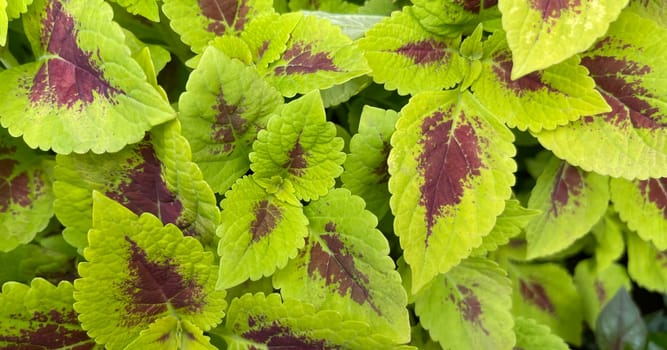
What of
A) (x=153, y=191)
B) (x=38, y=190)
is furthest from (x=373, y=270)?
(x=38, y=190)

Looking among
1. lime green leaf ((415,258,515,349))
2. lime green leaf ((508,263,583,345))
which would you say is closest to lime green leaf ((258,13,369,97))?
lime green leaf ((415,258,515,349))

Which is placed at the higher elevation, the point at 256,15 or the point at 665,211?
the point at 256,15

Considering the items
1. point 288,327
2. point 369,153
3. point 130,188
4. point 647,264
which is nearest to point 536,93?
point 369,153

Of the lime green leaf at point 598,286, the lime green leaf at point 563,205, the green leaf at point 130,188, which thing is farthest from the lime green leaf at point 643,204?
the green leaf at point 130,188

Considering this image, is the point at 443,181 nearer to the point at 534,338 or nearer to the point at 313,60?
the point at 313,60

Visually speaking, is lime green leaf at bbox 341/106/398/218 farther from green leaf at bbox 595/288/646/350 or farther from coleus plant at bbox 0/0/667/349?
green leaf at bbox 595/288/646/350

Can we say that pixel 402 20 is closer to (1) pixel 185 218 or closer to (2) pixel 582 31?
(2) pixel 582 31
